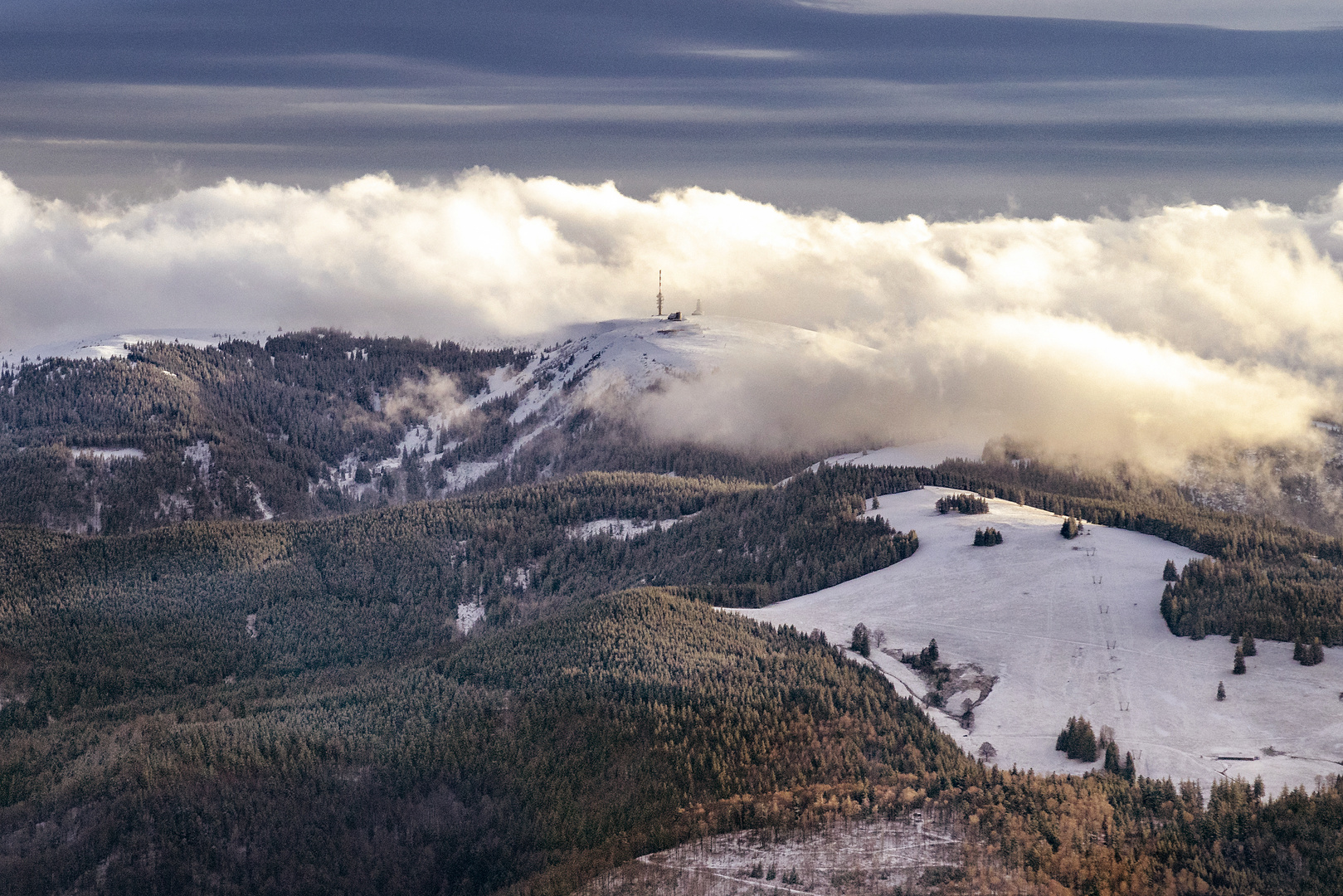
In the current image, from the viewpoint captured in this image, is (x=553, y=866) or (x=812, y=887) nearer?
(x=812, y=887)

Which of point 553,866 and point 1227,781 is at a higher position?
point 1227,781

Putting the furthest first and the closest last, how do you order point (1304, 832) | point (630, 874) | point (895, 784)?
point (895, 784)
point (630, 874)
point (1304, 832)

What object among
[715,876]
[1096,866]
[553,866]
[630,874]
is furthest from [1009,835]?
[553,866]

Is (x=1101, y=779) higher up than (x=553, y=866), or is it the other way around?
(x=1101, y=779)

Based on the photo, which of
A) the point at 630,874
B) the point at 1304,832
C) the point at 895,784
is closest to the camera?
the point at 1304,832

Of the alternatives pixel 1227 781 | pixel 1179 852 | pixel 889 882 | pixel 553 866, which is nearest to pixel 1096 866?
pixel 1179 852

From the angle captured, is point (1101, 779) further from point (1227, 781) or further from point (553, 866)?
point (553, 866)

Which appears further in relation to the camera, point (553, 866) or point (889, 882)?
point (553, 866)

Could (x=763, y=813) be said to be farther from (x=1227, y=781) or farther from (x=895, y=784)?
(x=1227, y=781)
